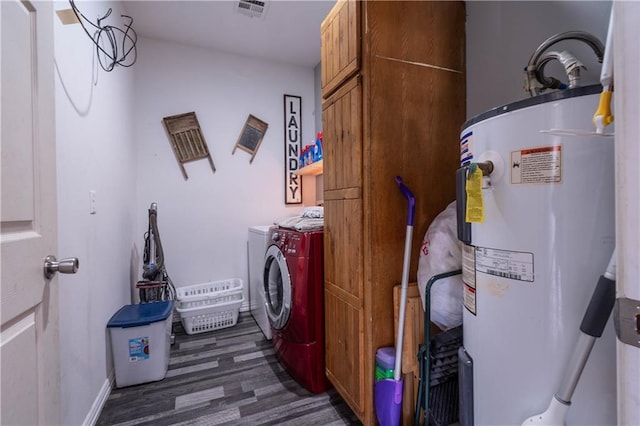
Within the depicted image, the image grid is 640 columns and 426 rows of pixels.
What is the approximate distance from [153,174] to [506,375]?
9.73 ft

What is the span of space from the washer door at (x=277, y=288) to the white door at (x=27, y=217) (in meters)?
1.06

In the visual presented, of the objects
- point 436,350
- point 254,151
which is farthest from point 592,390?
point 254,151

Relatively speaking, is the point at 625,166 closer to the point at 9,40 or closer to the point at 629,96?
the point at 629,96

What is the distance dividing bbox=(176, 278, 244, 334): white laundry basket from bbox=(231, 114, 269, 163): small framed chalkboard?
145 cm

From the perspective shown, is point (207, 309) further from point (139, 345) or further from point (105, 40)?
point (105, 40)

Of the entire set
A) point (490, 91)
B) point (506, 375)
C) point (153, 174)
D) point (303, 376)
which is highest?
point (490, 91)

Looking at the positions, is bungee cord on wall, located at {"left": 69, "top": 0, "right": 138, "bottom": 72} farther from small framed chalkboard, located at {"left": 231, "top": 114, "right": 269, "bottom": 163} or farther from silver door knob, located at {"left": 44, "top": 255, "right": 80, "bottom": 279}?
silver door knob, located at {"left": 44, "top": 255, "right": 80, "bottom": 279}

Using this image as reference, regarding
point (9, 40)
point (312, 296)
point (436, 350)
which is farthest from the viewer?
point (312, 296)

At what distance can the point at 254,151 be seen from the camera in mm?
2963

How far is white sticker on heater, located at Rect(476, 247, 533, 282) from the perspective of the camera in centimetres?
71

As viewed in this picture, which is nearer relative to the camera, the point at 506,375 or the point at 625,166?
the point at 625,166

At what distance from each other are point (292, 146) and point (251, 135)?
1.57 feet

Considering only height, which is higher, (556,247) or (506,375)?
(556,247)

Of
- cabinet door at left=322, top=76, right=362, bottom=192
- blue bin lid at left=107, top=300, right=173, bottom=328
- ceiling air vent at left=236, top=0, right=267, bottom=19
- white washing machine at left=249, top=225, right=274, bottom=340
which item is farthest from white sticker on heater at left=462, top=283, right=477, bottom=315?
ceiling air vent at left=236, top=0, right=267, bottom=19
